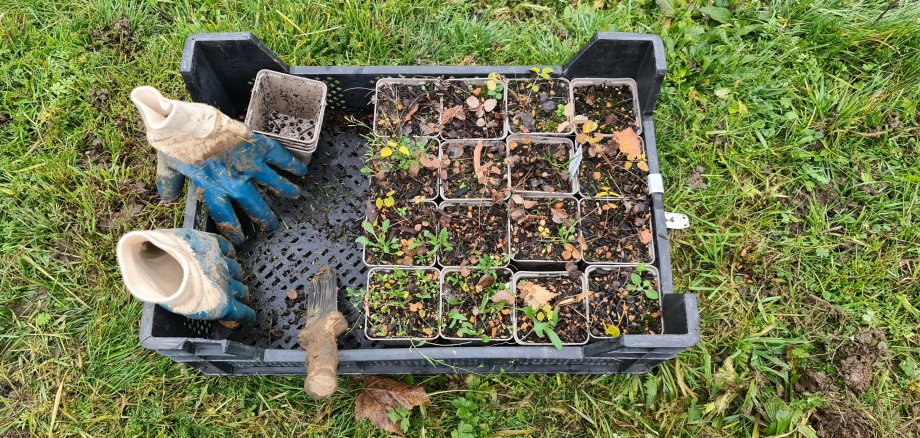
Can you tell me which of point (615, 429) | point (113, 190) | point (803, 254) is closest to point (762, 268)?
point (803, 254)

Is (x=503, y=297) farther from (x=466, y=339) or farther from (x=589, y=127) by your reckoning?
(x=589, y=127)

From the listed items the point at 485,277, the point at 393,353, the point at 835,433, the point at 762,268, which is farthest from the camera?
the point at 762,268

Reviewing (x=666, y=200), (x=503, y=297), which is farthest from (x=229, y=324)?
(x=666, y=200)

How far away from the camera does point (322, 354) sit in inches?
79.0

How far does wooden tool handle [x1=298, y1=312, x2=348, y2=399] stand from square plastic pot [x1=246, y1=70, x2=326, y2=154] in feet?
2.44

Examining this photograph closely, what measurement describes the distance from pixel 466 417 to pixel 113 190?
196cm

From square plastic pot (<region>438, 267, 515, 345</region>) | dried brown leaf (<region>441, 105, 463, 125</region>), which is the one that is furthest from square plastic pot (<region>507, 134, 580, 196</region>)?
square plastic pot (<region>438, 267, 515, 345</region>)

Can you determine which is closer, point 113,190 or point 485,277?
point 485,277

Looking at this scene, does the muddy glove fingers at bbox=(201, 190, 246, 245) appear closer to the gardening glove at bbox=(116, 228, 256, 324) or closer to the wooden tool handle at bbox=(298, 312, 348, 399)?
the gardening glove at bbox=(116, 228, 256, 324)

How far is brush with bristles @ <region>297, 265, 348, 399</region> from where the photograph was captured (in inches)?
77.9

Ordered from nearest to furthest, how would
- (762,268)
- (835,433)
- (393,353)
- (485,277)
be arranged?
(393,353) < (485,277) < (835,433) < (762,268)

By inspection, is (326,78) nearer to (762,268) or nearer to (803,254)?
(762,268)

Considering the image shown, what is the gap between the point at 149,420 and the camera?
2443 mm

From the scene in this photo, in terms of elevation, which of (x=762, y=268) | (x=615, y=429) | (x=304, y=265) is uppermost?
(x=304, y=265)
